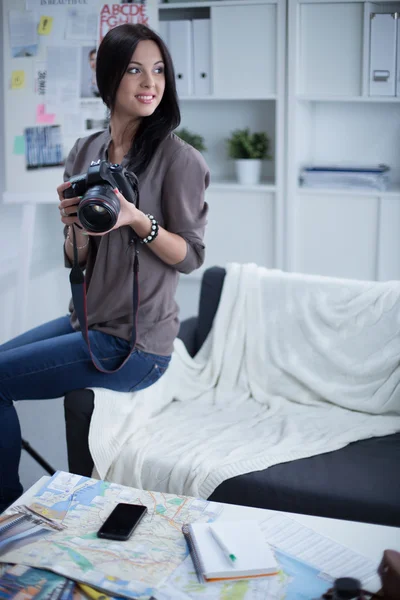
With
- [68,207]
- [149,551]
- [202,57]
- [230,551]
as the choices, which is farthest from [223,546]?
[202,57]

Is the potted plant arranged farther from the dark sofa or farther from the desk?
the desk

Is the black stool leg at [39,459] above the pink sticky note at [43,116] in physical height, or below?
below

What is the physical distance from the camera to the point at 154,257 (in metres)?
1.92

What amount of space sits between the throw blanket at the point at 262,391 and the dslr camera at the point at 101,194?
0.47m

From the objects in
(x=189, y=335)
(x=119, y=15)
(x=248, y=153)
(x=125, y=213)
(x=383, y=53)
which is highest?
(x=119, y=15)

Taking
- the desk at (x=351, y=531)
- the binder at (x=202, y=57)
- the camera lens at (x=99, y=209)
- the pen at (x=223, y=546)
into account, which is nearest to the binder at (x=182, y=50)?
the binder at (x=202, y=57)

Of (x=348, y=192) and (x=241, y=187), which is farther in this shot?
(x=241, y=187)

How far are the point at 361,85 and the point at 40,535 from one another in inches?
92.2

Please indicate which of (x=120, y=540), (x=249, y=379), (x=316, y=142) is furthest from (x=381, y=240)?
(x=120, y=540)

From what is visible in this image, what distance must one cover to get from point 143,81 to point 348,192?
1.54 metres

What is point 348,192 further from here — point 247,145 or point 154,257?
point 154,257

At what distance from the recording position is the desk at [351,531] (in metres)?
1.35

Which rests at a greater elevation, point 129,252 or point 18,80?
point 18,80

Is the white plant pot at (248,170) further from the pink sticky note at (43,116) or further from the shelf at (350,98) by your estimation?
the pink sticky note at (43,116)
